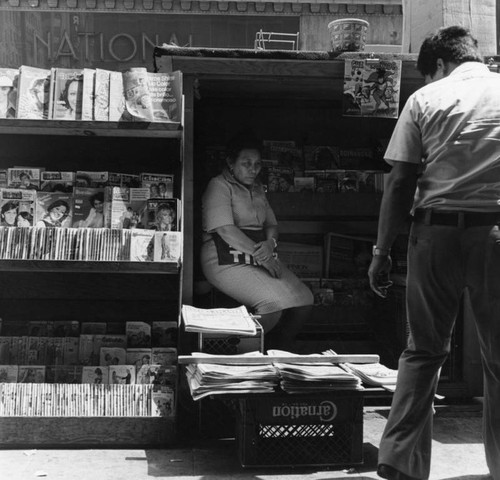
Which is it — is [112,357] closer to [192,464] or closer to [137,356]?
[137,356]

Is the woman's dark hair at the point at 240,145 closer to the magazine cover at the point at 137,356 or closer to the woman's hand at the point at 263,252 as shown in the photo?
the woman's hand at the point at 263,252

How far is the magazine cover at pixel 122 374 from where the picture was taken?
4211 mm

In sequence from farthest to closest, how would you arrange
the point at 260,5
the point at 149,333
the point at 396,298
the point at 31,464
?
the point at 260,5 < the point at 396,298 < the point at 149,333 < the point at 31,464

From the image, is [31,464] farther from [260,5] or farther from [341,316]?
[260,5]

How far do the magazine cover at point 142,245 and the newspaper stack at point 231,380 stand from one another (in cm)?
67

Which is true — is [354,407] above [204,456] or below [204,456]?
above

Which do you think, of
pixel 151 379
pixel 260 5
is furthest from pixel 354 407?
pixel 260 5

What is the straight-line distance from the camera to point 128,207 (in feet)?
14.6

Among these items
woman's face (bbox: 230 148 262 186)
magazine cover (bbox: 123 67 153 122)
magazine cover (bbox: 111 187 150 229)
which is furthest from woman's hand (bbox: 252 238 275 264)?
magazine cover (bbox: 123 67 153 122)

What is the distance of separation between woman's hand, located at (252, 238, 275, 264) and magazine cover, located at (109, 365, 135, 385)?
1.15m

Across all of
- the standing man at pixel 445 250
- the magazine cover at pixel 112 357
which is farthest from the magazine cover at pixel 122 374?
the standing man at pixel 445 250

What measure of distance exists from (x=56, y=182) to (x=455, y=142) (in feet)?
7.73

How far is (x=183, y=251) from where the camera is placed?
4.72m

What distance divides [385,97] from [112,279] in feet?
6.56
